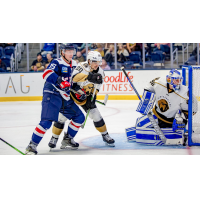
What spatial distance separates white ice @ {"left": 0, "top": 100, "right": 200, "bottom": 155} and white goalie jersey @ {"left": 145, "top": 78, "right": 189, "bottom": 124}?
0.41 m

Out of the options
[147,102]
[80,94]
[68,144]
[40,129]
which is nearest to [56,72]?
[80,94]

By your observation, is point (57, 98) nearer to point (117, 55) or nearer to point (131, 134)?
point (131, 134)

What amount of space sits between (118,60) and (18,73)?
105 inches

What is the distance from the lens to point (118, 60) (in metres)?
8.18

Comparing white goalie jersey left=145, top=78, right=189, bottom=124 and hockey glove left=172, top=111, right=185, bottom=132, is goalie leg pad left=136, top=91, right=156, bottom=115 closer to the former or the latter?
white goalie jersey left=145, top=78, right=189, bottom=124

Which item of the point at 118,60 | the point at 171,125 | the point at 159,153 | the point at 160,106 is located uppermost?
the point at 118,60

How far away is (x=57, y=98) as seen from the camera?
9.43 feet

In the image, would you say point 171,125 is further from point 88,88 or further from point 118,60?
point 118,60

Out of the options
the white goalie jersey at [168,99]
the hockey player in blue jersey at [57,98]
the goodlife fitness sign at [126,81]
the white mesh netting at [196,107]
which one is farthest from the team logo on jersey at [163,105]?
the goodlife fitness sign at [126,81]

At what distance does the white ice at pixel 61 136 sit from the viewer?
120 inches

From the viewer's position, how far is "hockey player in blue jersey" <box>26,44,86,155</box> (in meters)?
2.79

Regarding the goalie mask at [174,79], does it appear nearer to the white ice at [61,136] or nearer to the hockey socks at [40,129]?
the white ice at [61,136]

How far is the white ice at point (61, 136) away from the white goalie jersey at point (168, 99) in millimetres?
408

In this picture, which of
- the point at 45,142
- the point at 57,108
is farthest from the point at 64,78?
the point at 45,142
